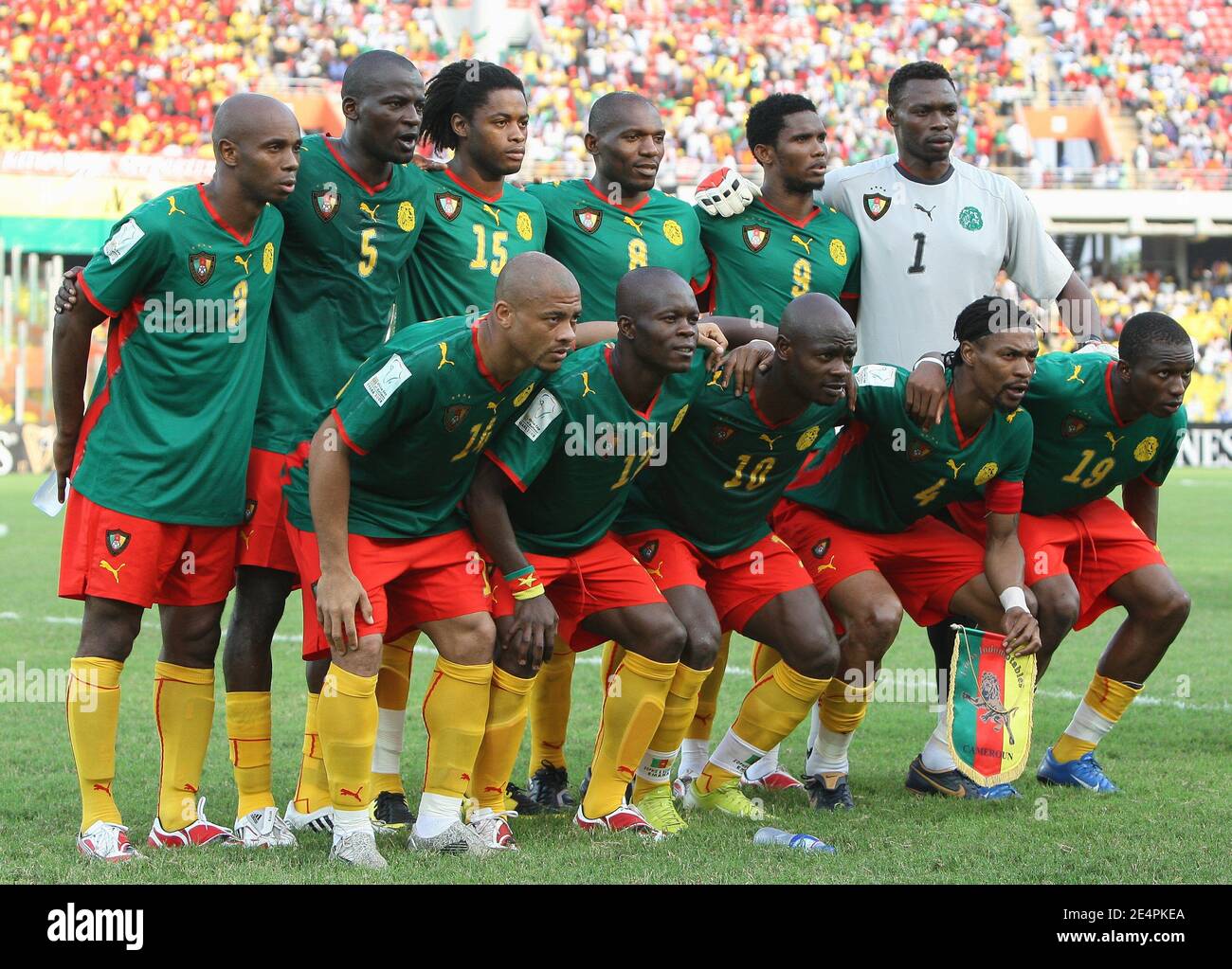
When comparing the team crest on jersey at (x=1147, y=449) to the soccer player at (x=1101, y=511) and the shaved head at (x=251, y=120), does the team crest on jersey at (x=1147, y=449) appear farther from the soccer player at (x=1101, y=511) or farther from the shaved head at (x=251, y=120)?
the shaved head at (x=251, y=120)

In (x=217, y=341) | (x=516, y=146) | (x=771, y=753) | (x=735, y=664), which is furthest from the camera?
(x=735, y=664)

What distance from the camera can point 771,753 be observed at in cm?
646

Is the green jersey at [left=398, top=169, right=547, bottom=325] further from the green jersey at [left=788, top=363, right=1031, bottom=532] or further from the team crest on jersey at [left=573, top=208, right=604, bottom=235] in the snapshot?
the green jersey at [left=788, top=363, right=1031, bottom=532]

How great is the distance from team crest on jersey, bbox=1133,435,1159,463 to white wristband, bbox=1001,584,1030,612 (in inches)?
32.5

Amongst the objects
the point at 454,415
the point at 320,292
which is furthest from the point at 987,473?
the point at 320,292

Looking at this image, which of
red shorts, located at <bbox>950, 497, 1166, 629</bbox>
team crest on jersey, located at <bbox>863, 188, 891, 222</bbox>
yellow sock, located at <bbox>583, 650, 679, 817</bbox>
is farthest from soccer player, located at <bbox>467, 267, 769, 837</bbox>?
red shorts, located at <bbox>950, 497, 1166, 629</bbox>

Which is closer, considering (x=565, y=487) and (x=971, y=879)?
(x=971, y=879)

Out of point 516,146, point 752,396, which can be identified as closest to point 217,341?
point 516,146

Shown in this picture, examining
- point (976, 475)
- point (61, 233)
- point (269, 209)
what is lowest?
point (61, 233)

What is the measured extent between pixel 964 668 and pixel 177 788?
113 inches

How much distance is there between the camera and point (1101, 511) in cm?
649

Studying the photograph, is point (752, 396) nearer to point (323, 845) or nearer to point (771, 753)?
point (771, 753)

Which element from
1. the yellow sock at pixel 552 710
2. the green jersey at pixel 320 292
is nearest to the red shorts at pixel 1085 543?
the yellow sock at pixel 552 710

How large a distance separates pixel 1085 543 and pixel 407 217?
3.14 m
